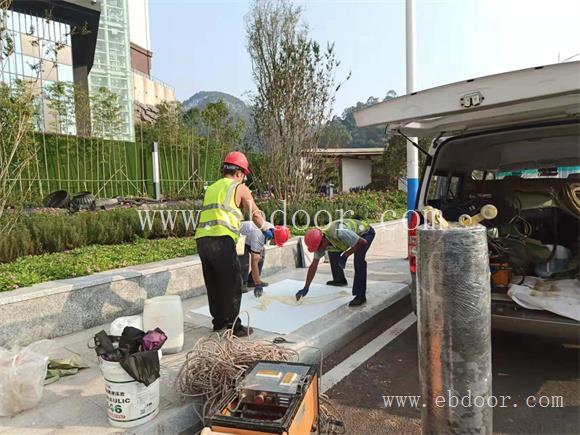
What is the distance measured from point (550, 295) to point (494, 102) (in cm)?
162

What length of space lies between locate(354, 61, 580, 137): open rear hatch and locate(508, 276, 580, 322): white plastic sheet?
141cm

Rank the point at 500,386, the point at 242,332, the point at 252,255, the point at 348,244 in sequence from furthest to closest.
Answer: the point at 252,255 → the point at 348,244 → the point at 242,332 → the point at 500,386

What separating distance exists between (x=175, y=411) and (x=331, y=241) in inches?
114

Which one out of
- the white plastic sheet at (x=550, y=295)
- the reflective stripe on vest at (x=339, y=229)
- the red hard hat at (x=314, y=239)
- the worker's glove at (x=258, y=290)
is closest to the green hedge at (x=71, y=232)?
the worker's glove at (x=258, y=290)

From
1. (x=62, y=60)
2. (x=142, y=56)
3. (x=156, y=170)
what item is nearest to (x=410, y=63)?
(x=156, y=170)

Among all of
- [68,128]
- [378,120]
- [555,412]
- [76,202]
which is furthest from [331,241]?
[68,128]

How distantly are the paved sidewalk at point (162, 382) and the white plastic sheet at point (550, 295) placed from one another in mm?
1682

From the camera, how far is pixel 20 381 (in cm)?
279

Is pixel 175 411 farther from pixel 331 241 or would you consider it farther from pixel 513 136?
pixel 513 136

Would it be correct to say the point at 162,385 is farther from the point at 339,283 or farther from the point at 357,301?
the point at 339,283

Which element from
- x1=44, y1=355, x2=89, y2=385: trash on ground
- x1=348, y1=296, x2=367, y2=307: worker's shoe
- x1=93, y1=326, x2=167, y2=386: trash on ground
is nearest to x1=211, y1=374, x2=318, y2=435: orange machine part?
x1=93, y1=326, x2=167, y2=386: trash on ground

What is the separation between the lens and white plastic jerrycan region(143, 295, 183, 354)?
3.75 metres

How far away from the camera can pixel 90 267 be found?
507 cm

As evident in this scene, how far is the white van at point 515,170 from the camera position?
305 centimetres
